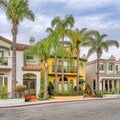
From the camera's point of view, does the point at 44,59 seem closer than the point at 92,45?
Yes

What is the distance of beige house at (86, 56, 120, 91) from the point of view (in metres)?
68.4

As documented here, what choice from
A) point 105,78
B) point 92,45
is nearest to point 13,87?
point 92,45

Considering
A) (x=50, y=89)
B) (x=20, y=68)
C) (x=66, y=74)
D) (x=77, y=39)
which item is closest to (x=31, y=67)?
(x=20, y=68)

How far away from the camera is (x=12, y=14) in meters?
42.8

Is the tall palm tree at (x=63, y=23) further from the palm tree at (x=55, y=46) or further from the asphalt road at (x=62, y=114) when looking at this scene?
the asphalt road at (x=62, y=114)

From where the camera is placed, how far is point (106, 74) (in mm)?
68562

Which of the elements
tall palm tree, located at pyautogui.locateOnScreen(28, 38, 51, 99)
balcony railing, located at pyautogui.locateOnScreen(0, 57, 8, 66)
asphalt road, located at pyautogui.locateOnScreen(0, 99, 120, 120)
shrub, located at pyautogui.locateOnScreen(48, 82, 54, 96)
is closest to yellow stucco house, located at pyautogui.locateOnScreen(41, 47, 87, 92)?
shrub, located at pyautogui.locateOnScreen(48, 82, 54, 96)

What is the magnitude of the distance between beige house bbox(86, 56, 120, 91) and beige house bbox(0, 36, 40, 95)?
2094 centimetres

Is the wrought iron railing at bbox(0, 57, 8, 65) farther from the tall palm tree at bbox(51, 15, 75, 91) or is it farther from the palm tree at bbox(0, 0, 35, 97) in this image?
the tall palm tree at bbox(51, 15, 75, 91)

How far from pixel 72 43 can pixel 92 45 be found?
6.74m

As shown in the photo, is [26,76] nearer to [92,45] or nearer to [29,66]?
[29,66]

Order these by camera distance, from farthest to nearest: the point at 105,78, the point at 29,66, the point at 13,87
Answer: the point at 105,78, the point at 29,66, the point at 13,87

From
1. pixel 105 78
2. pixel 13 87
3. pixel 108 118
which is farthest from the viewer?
pixel 105 78

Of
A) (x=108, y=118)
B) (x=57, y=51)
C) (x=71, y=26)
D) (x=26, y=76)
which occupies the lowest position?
(x=108, y=118)
